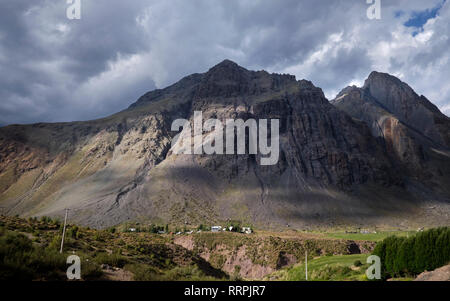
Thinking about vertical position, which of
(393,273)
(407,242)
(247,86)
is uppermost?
(247,86)

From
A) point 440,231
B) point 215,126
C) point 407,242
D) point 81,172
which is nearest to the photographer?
point 440,231

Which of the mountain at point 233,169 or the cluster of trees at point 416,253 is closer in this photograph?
the cluster of trees at point 416,253

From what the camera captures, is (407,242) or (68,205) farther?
(68,205)

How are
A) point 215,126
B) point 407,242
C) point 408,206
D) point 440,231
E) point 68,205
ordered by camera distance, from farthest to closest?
1. point 215,126
2. point 408,206
3. point 68,205
4. point 407,242
5. point 440,231

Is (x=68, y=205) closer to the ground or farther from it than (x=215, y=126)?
closer to the ground
